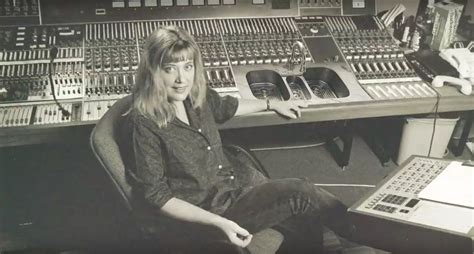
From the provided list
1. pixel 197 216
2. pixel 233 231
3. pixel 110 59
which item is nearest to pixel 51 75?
pixel 110 59

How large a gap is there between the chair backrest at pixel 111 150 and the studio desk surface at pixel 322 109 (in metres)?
0.31

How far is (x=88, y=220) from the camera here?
2.37 m

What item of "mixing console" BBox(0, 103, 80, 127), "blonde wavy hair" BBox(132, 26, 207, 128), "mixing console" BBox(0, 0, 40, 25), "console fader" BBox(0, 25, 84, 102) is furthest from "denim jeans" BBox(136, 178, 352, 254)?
"mixing console" BBox(0, 0, 40, 25)

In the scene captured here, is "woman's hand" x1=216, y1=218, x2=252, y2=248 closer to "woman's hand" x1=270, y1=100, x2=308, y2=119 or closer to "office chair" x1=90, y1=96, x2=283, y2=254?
"office chair" x1=90, y1=96, x2=283, y2=254

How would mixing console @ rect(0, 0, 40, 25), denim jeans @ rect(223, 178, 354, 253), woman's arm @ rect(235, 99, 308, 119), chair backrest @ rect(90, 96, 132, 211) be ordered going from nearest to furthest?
chair backrest @ rect(90, 96, 132, 211), denim jeans @ rect(223, 178, 354, 253), woman's arm @ rect(235, 99, 308, 119), mixing console @ rect(0, 0, 40, 25)

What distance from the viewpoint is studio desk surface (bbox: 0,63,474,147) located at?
198 centimetres

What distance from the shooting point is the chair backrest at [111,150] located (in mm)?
1681

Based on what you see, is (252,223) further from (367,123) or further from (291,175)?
(367,123)

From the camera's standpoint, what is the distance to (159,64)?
1.75m

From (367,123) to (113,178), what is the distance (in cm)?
148

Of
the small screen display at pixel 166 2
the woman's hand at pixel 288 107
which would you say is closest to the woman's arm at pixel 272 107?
the woman's hand at pixel 288 107

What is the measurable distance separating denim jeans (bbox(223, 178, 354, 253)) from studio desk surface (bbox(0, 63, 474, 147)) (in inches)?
10.4

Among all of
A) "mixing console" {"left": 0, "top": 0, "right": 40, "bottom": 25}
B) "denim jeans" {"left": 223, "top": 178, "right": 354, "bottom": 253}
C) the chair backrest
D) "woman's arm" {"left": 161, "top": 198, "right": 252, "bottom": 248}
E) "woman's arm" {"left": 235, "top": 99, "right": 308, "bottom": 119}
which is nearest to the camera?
the chair backrest

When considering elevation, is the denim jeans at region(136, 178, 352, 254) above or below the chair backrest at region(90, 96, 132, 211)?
below
